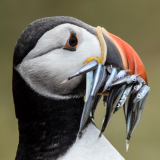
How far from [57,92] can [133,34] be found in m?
2.55

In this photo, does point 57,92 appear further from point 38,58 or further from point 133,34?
point 133,34

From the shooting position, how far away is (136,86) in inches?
31.9

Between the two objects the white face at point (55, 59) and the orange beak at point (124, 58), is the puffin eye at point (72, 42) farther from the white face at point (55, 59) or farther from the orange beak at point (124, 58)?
the orange beak at point (124, 58)

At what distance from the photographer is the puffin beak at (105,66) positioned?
782 millimetres

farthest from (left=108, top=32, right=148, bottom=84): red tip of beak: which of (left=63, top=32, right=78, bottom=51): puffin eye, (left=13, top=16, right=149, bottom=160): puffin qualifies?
(left=63, top=32, right=78, bottom=51): puffin eye

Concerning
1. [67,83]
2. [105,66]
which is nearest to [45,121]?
[67,83]

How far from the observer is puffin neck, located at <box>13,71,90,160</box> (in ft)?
2.79

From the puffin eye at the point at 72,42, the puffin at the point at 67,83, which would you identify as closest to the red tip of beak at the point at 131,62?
the puffin at the point at 67,83

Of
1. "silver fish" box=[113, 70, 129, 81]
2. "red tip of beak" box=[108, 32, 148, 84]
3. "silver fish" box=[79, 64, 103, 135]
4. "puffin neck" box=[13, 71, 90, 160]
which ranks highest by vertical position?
"red tip of beak" box=[108, 32, 148, 84]

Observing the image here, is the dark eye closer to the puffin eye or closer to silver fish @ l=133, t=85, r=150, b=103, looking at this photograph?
the puffin eye

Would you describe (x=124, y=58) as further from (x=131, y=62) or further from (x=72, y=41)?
(x=72, y=41)

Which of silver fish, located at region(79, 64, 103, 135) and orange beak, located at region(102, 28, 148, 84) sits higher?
orange beak, located at region(102, 28, 148, 84)

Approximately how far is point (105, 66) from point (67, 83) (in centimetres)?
14

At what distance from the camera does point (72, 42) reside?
0.81 meters
